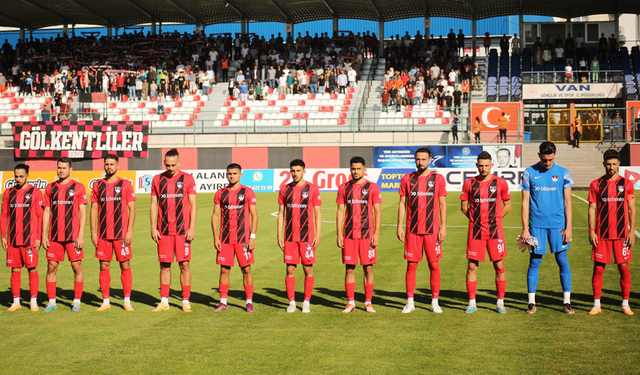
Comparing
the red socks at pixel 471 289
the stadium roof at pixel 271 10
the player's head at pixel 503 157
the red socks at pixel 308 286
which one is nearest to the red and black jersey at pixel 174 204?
the red socks at pixel 308 286

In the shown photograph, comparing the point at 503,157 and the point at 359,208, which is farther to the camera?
the point at 503,157

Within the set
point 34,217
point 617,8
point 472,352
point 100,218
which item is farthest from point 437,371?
point 617,8

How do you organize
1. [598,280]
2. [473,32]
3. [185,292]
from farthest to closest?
[473,32], [185,292], [598,280]

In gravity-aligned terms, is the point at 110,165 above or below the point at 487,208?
above

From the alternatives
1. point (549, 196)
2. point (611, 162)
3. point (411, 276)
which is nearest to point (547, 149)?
point (549, 196)

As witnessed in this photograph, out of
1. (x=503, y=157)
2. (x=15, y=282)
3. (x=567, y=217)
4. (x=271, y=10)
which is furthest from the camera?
(x=271, y=10)

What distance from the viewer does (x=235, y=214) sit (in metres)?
7.90

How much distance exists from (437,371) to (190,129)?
29018 mm

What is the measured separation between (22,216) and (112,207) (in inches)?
48.8

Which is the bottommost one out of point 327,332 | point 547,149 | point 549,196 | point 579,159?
point 327,332

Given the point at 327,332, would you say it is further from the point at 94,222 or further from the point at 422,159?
the point at 94,222

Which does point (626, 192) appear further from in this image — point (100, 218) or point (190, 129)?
point (190, 129)

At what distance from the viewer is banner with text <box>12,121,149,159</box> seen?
31.1m

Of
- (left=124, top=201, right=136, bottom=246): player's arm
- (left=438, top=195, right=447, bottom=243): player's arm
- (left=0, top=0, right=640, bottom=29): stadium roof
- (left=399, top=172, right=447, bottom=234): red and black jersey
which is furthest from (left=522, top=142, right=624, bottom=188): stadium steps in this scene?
(left=124, top=201, right=136, bottom=246): player's arm
